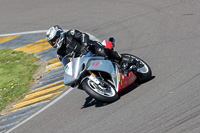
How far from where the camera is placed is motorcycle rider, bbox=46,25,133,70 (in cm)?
791

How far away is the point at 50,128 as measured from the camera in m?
7.41

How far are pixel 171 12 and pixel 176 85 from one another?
668cm

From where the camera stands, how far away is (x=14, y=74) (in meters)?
12.2

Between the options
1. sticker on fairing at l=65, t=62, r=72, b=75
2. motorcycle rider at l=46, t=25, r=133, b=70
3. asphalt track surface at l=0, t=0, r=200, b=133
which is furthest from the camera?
motorcycle rider at l=46, t=25, r=133, b=70

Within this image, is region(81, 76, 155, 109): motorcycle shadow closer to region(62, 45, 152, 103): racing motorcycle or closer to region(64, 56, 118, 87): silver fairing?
region(62, 45, 152, 103): racing motorcycle

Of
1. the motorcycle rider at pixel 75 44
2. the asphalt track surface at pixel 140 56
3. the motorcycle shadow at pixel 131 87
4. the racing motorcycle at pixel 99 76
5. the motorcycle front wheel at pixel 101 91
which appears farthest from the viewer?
the motorcycle shadow at pixel 131 87

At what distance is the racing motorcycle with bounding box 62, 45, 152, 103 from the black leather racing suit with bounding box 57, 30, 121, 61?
185mm

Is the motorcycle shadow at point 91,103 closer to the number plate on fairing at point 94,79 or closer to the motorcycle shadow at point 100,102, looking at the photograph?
the motorcycle shadow at point 100,102

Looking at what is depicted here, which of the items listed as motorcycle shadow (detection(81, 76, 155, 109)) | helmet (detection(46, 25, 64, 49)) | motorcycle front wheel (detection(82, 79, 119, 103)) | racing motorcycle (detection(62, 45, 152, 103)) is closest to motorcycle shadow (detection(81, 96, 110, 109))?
motorcycle shadow (detection(81, 76, 155, 109))

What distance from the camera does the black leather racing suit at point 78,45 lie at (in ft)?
26.1

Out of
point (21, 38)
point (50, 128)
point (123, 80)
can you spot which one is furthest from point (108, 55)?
point (21, 38)

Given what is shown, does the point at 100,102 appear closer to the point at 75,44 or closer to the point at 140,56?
the point at 75,44

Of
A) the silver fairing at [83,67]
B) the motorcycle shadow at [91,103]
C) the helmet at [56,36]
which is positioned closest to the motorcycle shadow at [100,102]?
the motorcycle shadow at [91,103]

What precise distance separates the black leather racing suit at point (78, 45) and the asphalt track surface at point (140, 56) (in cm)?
98
